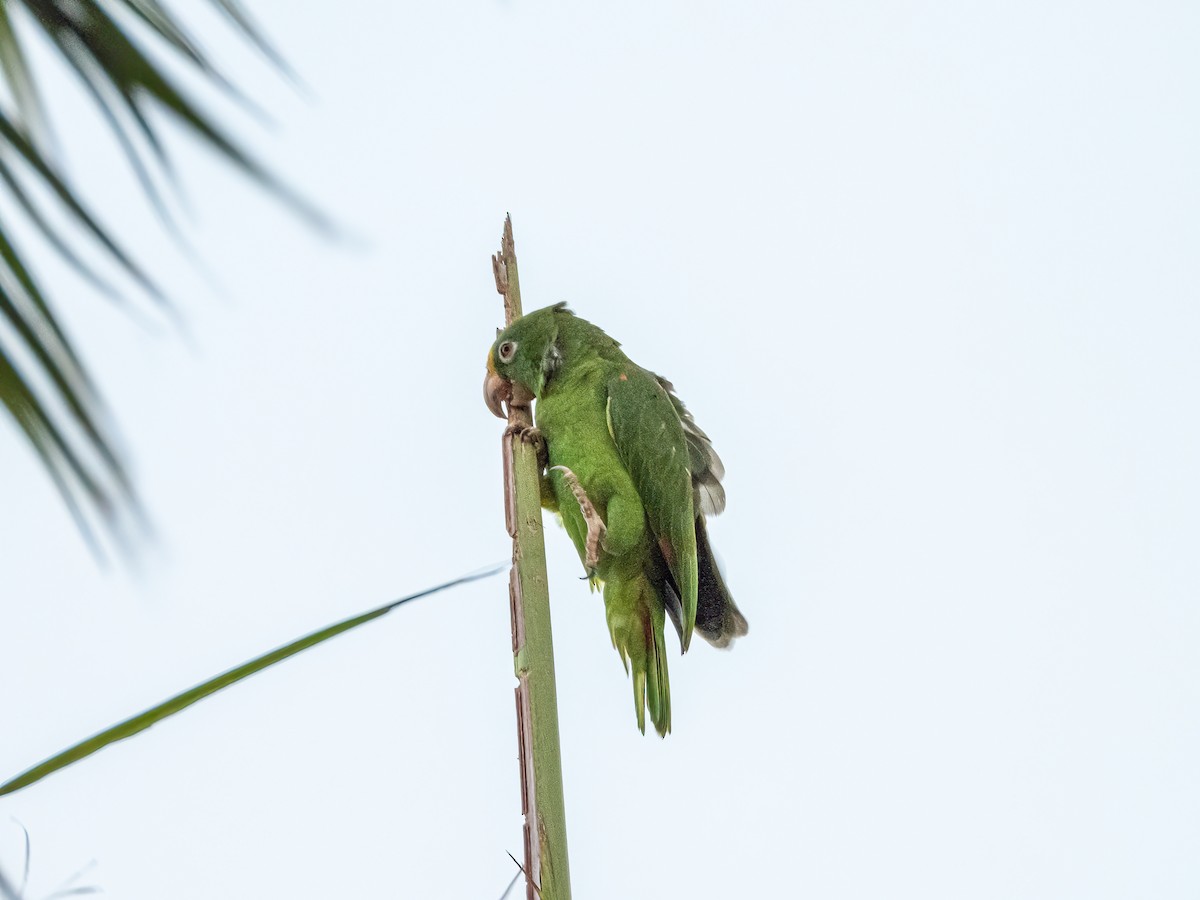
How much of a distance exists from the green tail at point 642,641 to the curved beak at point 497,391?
72 centimetres

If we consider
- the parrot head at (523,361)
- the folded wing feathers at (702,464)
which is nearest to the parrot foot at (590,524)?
the parrot head at (523,361)

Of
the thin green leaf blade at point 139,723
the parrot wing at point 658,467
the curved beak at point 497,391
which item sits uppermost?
the curved beak at point 497,391

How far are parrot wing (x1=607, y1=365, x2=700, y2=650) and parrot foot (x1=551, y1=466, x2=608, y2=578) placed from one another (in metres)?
0.18

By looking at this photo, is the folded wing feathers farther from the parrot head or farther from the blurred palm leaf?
the blurred palm leaf

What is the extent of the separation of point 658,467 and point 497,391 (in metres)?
0.63

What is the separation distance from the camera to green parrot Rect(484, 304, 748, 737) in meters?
3.29

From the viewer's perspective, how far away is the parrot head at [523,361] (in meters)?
3.64

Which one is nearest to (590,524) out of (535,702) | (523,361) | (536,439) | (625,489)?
(625,489)

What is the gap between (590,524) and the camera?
10.4 ft

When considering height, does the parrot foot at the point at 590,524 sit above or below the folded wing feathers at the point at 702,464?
below

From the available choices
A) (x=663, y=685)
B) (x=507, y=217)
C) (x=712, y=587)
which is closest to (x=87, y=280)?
(x=507, y=217)

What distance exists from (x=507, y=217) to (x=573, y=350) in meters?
1.35

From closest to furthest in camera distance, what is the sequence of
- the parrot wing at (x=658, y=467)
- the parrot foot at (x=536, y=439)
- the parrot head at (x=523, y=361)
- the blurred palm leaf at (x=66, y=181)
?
1. the blurred palm leaf at (x=66, y=181)
2. the parrot foot at (x=536, y=439)
3. the parrot wing at (x=658, y=467)
4. the parrot head at (x=523, y=361)

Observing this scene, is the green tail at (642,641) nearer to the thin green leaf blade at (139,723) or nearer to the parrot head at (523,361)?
the parrot head at (523,361)
